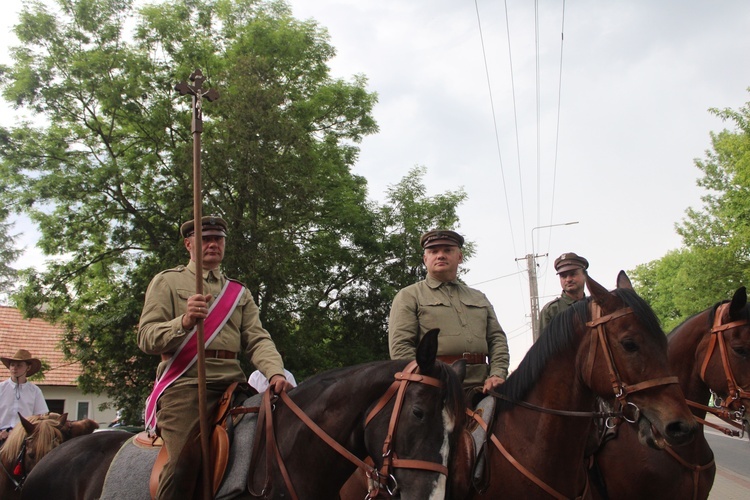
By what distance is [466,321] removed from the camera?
5.46 metres

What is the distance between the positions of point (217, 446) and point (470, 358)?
7.24 ft

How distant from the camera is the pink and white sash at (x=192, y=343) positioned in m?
4.29

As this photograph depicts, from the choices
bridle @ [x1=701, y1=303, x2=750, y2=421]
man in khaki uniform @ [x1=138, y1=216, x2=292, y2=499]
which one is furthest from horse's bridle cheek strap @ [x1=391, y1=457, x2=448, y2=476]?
bridle @ [x1=701, y1=303, x2=750, y2=421]

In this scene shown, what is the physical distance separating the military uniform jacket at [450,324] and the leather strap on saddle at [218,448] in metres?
1.49

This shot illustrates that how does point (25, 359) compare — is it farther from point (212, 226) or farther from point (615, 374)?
point (615, 374)

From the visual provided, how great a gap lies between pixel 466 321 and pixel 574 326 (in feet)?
4.04

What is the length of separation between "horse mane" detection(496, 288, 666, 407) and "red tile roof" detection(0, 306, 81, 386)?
28.2m

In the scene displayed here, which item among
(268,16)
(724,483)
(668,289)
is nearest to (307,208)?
(268,16)

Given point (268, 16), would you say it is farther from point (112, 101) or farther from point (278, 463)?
point (278, 463)

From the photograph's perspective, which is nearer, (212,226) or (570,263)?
(212,226)

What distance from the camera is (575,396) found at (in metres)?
4.28

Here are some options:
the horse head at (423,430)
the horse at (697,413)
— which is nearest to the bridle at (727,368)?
the horse at (697,413)

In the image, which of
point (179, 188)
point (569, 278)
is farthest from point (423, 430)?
point (179, 188)

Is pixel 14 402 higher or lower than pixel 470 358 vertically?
lower
